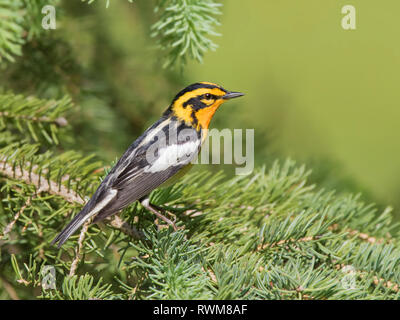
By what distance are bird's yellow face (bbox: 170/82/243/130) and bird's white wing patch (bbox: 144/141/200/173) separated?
28 cm

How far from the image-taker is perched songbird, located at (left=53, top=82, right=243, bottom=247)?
2.13 metres

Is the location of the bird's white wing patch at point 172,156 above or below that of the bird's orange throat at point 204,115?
below

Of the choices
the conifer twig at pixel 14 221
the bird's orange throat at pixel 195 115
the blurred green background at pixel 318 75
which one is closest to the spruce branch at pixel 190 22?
the bird's orange throat at pixel 195 115

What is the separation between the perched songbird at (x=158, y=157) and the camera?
2.13m

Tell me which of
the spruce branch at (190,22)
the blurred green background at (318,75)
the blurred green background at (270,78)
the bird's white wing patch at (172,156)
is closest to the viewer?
the spruce branch at (190,22)

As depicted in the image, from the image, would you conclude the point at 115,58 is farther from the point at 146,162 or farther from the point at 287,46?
the point at 287,46

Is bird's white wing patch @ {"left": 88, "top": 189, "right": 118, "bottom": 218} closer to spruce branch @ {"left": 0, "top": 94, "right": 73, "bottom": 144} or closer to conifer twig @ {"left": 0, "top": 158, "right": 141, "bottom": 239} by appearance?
conifer twig @ {"left": 0, "top": 158, "right": 141, "bottom": 239}

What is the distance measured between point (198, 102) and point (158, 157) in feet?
1.74

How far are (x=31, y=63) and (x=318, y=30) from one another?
8.15 ft

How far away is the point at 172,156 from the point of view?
252 cm

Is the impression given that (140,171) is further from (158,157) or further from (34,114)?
(34,114)

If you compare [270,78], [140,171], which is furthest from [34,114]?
[270,78]

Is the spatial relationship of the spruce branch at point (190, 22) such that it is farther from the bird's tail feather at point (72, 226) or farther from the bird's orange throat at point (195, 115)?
the bird's tail feather at point (72, 226)

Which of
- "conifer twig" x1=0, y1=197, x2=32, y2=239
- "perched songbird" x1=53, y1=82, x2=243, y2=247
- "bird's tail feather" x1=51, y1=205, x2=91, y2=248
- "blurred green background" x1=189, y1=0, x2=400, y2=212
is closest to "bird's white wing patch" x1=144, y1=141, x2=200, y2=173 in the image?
"perched songbird" x1=53, y1=82, x2=243, y2=247
